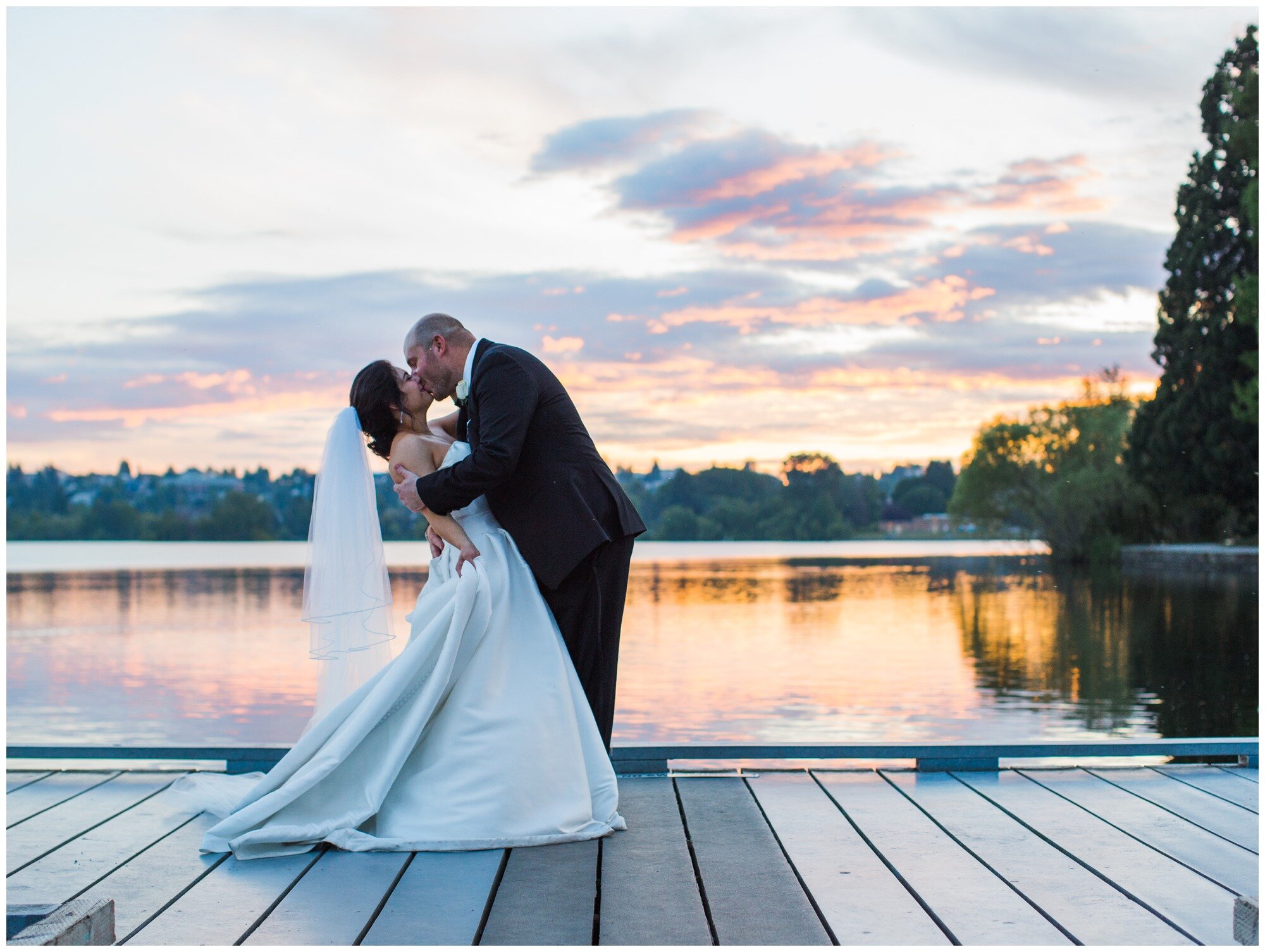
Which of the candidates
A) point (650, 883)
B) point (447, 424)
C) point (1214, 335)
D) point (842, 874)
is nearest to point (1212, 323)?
point (1214, 335)

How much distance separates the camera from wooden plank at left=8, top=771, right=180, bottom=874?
307 centimetres

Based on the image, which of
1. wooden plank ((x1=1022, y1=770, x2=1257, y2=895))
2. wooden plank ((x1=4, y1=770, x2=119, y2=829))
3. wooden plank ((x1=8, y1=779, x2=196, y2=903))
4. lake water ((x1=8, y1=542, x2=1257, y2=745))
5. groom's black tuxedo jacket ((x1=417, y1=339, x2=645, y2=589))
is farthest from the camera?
lake water ((x1=8, y1=542, x2=1257, y2=745))

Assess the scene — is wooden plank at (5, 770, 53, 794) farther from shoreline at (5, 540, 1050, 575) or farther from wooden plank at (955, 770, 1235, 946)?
shoreline at (5, 540, 1050, 575)

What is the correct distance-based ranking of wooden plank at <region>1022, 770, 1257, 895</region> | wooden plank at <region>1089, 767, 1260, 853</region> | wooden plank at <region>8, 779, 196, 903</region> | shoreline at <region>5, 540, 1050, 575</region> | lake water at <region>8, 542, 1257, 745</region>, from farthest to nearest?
shoreline at <region>5, 540, 1050, 575</region>, lake water at <region>8, 542, 1257, 745</region>, wooden plank at <region>1089, 767, 1260, 853</region>, wooden plank at <region>1022, 770, 1257, 895</region>, wooden plank at <region>8, 779, 196, 903</region>

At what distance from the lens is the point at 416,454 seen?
3598mm

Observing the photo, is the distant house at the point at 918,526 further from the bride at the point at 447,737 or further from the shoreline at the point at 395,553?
the bride at the point at 447,737

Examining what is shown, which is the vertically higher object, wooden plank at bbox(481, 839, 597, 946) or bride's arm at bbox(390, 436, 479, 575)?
bride's arm at bbox(390, 436, 479, 575)

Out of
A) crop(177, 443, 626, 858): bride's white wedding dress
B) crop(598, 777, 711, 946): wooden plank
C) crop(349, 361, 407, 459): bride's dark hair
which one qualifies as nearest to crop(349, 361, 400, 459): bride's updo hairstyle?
crop(349, 361, 407, 459): bride's dark hair

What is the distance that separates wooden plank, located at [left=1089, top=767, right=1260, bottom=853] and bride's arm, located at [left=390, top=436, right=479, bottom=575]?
7.10ft

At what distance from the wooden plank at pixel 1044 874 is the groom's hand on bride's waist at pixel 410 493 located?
5.59ft

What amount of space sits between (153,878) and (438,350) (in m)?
1.62

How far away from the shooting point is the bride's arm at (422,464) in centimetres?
348

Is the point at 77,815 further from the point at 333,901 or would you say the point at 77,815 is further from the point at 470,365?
the point at 470,365

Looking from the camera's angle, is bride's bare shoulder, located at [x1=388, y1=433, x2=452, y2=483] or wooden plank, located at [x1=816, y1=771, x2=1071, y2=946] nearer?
wooden plank, located at [x1=816, y1=771, x2=1071, y2=946]
